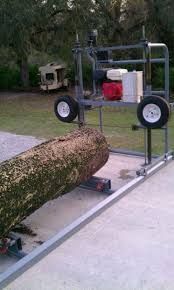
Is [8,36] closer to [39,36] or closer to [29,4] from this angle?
[29,4]

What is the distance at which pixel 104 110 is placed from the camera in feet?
29.3

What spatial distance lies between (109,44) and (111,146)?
6182 mm

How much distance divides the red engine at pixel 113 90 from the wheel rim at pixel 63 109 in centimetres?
56

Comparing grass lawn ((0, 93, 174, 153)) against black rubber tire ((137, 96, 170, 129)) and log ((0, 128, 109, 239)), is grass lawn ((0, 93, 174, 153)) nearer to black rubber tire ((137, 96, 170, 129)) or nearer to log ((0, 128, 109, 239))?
black rubber tire ((137, 96, 170, 129))

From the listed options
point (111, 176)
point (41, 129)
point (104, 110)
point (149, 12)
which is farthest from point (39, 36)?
point (111, 176)

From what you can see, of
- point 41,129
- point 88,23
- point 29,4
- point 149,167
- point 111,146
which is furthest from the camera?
point 88,23

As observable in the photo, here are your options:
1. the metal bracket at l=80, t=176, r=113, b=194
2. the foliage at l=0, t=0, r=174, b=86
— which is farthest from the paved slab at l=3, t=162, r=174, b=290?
the foliage at l=0, t=0, r=174, b=86

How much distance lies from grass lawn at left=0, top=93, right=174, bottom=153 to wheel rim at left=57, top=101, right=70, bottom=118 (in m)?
1.22

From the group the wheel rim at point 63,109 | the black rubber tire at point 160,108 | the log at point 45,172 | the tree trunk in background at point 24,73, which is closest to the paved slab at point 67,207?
the log at point 45,172

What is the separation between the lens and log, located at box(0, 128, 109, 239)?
2861mm

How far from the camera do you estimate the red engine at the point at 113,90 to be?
14.5ft

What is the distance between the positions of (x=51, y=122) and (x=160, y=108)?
165 inches

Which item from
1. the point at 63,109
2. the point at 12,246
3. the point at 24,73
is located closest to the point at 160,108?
the point at 63,109

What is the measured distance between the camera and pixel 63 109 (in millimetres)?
4809
